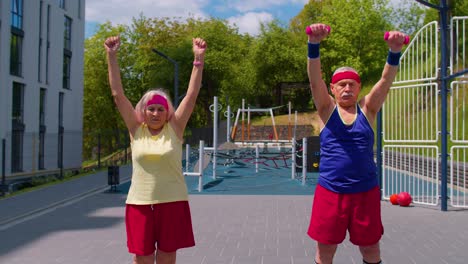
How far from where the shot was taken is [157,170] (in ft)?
12.2

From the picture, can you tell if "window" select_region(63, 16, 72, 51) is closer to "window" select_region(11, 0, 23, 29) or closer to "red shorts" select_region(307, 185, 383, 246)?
"window" select_region(11, 0, 23, 29)

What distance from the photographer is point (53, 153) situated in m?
22.7

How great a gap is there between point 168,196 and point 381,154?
26.0ft

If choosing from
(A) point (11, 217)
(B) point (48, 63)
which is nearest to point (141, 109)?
(A) point (11, 217)

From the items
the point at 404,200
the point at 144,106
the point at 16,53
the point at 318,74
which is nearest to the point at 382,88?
the point at 318,74

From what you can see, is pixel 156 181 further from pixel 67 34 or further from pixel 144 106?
pixel 67 34

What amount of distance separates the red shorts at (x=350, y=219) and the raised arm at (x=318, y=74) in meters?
0.58

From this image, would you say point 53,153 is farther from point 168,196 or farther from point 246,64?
point 246,64

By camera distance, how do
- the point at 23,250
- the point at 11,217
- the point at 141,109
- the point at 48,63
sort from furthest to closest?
1. the point at 48,63
2. the point at 11,217
3. the point at 23,250
4. the point at 141,109

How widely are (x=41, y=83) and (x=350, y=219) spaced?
26.4 metres

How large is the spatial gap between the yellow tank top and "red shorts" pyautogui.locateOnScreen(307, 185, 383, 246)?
0.97 m

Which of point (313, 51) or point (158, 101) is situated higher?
point (313, 51)

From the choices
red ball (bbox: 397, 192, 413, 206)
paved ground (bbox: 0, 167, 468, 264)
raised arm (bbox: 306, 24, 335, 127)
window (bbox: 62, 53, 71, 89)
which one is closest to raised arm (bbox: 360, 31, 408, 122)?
raised arm (bbox: 306, 24, 335, 127)

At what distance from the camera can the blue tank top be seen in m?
3.61
